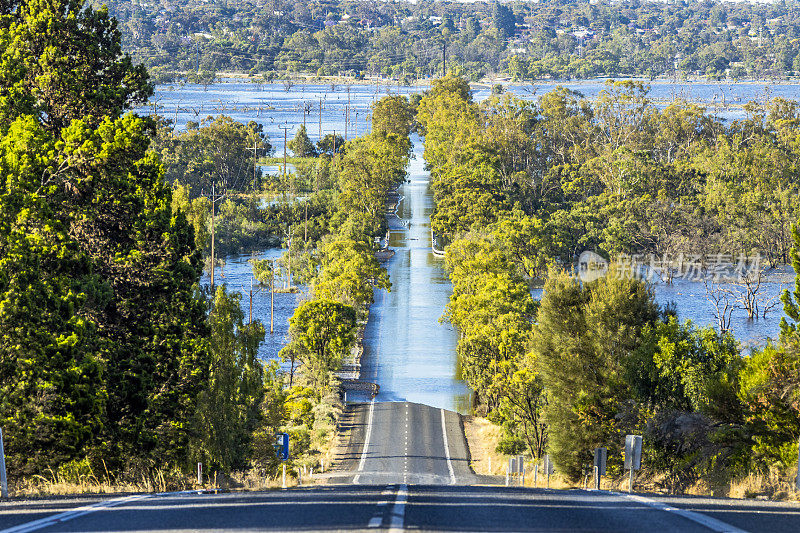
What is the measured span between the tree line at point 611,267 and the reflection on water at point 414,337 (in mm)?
2552

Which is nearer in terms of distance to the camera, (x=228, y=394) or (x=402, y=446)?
(x=228, y=394)

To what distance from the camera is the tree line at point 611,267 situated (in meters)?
20.3

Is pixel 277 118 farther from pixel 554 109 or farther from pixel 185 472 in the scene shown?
pixel 185 472

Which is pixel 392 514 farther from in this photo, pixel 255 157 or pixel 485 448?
pixel 255 157

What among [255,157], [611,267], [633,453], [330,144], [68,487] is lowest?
[633,453]

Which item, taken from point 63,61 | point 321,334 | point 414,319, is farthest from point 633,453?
point 414,319

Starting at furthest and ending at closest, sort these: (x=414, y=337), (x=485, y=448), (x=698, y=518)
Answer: (x=414, y=337) → (x=485, y=448) → (x=698, y=518)

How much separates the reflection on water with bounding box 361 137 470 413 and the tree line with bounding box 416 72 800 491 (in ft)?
8.37

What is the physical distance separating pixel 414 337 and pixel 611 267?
3278cm

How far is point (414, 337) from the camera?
60.2m

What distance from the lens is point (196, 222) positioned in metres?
30.0

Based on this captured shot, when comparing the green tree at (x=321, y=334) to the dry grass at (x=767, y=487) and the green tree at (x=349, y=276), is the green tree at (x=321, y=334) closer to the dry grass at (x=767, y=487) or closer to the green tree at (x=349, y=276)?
the green tree at (x=349, y=276)

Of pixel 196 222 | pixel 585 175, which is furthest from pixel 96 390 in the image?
pixel 585 175

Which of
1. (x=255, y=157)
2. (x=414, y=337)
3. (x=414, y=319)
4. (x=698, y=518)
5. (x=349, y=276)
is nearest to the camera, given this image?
(x=698, y=518)
